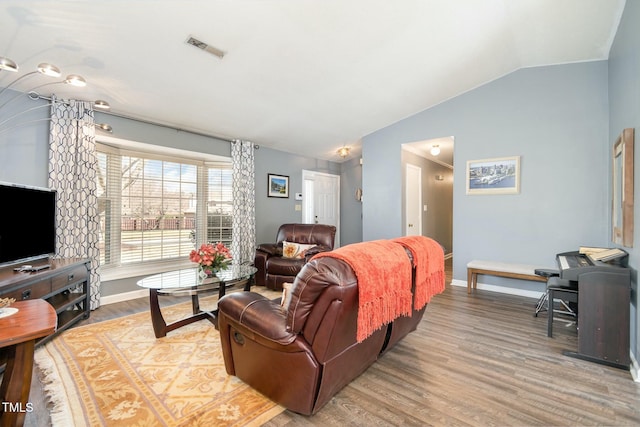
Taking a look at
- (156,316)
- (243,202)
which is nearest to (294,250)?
(243,202)

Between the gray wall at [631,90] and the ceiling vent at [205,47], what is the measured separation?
349 centimetres

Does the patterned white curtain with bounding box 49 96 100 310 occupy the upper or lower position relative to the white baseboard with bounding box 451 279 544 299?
upper

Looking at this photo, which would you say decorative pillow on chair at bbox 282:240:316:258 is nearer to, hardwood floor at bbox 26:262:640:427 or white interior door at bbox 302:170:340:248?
white interior door at bbox 302:170:340:248

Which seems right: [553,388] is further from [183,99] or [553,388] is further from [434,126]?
[183,99]

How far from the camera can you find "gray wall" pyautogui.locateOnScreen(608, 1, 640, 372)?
212 cm

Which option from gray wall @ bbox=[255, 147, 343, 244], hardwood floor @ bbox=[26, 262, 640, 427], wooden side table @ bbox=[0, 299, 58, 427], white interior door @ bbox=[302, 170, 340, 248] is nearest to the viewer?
wooden side table @ bbox=[0, 299, 58, 427]

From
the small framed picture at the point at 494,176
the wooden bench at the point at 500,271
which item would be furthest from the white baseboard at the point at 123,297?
the small framed picture at the point at 494,176

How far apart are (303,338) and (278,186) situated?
173 inches

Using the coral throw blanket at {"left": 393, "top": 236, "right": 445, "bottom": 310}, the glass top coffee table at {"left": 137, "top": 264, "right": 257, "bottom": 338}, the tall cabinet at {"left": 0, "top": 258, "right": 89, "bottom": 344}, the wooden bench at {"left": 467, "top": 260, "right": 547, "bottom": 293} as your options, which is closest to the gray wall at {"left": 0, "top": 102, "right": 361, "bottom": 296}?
the tall cabinet at {"left": 0, "top": 258, "right": 89, "bottom": 344}

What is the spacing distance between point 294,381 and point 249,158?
4.10 m

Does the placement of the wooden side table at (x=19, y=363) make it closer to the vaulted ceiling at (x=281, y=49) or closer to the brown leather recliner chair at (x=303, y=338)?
the brown leather recliner chair at (x=303, y=338)

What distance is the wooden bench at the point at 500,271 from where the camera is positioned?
3.59 meters

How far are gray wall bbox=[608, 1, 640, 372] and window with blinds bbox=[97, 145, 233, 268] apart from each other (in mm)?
4933

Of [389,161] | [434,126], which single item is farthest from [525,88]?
[389,161]
